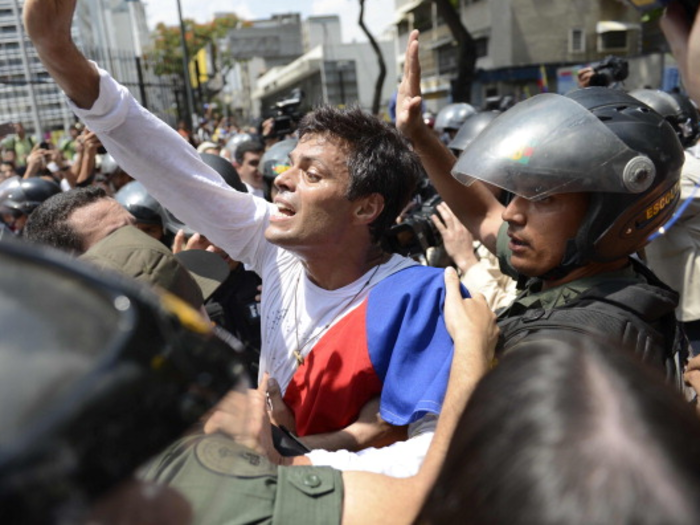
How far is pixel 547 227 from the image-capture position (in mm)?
2000

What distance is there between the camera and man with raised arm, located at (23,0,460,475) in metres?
1.88

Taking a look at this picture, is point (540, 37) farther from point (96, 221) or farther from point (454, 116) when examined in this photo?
point (96, 221)

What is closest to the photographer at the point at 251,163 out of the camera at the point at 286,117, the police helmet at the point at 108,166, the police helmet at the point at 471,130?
the camera at the point at 286,117

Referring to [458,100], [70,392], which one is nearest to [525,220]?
[70,392]

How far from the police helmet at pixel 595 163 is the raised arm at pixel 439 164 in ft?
1.17

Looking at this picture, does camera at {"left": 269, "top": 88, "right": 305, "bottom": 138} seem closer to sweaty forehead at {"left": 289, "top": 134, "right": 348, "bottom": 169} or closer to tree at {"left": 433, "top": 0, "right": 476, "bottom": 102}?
sweaty forehead at {"left": 289, "top": 134, "right": 348, "bottom": 169}

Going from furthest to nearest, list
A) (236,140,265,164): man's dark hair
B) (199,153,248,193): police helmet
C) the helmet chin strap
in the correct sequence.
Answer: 1. (236,140,265,164): man's dark hair
2. (199,153,248,193): police helmet
3. the helmet chin strap

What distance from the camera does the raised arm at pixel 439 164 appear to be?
7.79 feet

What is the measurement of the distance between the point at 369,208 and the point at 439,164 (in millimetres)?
316

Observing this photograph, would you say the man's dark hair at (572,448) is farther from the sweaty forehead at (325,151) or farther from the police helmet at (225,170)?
the police helmet at (225,170)

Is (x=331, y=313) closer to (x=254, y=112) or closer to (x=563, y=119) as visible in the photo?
(x=563, y=119)

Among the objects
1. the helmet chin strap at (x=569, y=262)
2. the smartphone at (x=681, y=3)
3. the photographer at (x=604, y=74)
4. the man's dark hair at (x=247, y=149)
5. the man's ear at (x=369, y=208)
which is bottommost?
the man's dark hair at (x=247, y=149)

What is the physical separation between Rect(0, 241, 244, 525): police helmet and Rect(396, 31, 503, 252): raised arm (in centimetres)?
178

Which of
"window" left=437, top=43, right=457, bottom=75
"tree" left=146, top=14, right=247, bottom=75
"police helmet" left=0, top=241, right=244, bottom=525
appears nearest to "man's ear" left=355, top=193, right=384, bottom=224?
"police helmet" left=0, top=241, right=244, bottom=525
